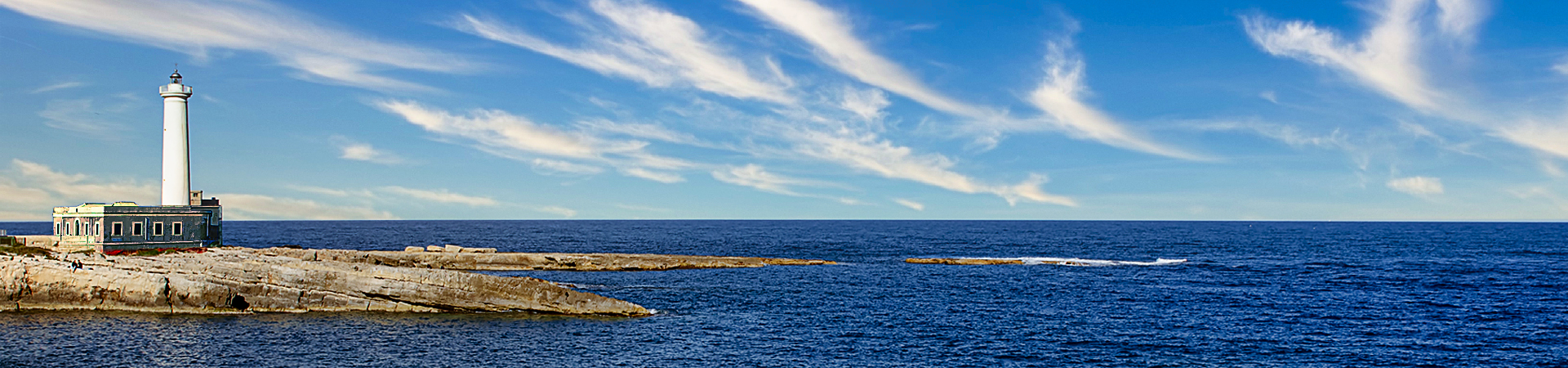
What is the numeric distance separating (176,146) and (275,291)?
32.0 meters

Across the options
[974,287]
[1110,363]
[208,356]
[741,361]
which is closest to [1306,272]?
[974,287]

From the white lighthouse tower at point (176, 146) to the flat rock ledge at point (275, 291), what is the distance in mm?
21655

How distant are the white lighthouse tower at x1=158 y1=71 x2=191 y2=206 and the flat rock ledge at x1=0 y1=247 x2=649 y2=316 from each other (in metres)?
21.7

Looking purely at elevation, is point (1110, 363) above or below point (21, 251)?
below

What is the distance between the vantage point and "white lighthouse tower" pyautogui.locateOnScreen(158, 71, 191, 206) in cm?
7606

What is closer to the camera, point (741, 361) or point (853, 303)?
point (741, 361)

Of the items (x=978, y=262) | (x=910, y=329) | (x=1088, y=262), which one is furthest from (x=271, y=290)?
(x=1088, y=262)

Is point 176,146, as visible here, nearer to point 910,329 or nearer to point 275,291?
point 275,291

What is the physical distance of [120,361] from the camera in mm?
38594

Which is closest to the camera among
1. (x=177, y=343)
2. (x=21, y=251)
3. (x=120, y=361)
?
(x=120, y=361)

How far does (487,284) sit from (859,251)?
249ft

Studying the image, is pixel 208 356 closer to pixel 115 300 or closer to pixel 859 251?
pixel 115 300

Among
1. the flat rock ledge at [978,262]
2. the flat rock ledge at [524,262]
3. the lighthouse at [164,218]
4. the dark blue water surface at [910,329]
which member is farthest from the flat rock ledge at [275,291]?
the flat rock ledge at [978,262]

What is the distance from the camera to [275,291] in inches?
2099
